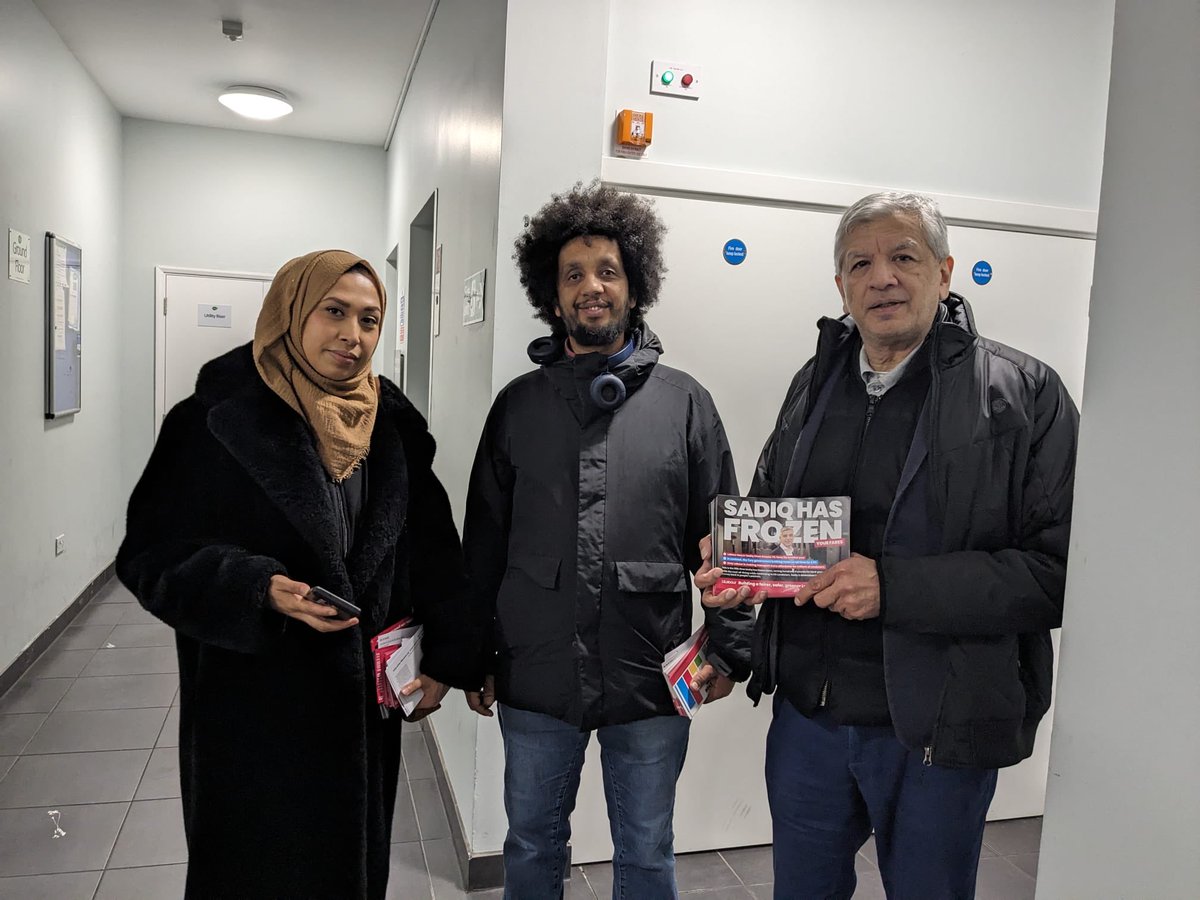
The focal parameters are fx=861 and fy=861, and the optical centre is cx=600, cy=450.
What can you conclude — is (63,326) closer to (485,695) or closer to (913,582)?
(485,695)

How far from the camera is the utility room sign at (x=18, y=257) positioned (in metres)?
3.70

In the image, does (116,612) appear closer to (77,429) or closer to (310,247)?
(77,429)

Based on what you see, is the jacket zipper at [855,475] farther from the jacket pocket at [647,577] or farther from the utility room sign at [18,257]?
the utility room sign at [18,257]

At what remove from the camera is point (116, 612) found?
16.0 feet

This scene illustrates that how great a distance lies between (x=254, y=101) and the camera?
5102mm

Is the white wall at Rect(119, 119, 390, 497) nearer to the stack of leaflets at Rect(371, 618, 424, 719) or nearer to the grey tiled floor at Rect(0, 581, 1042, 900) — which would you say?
the grey tiled floor at Rect(0, 581, 1042, 900)

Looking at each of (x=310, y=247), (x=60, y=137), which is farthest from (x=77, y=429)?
(x=310, y=247)

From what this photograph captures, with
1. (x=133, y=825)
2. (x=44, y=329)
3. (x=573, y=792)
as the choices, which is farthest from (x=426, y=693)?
(x=44, y=329)

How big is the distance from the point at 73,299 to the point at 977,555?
16.1 feet

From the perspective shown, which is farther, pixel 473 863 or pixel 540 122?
pixel 473 863

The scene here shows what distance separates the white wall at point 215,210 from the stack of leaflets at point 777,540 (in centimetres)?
514

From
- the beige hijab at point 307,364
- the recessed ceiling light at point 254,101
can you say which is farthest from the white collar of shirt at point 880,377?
the recessed ceiling light at point 254,101

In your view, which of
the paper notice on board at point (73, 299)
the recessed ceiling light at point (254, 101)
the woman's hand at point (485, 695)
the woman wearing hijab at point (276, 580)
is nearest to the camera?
the woman wearing hijab at point (276, 580)

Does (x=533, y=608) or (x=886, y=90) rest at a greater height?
(x=886, y=90)
